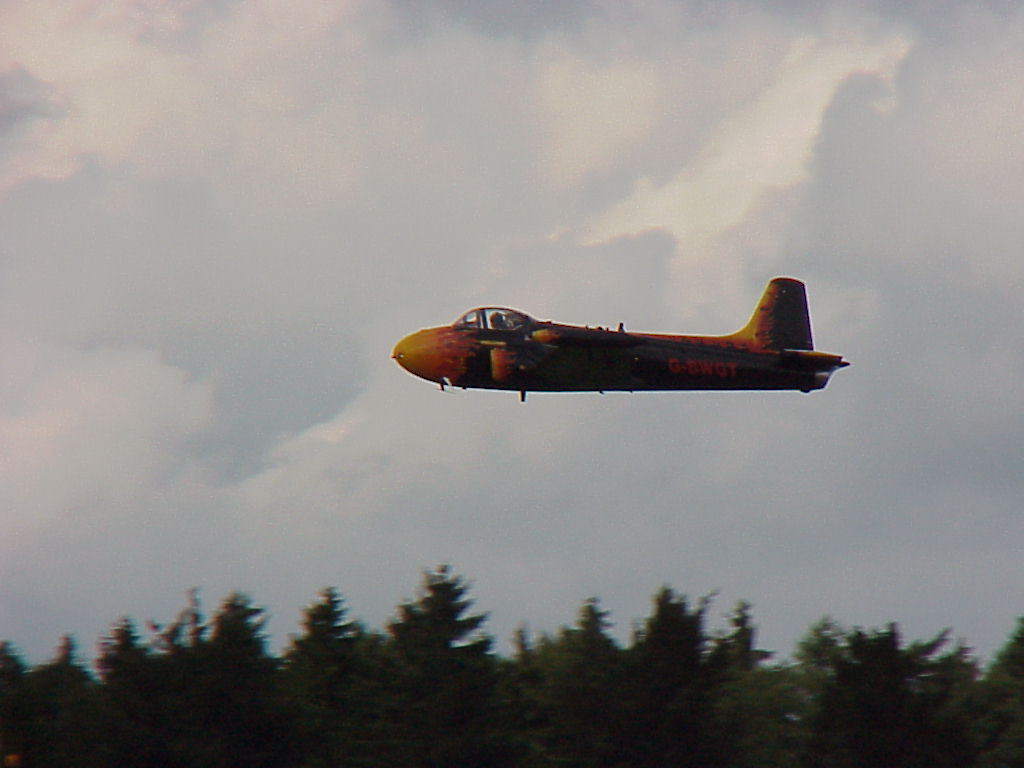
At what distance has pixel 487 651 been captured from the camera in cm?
6153

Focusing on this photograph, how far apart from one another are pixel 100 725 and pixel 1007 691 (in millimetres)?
47458

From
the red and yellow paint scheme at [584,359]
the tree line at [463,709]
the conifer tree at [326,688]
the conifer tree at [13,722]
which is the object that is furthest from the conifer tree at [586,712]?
the conifer tree at [13,722]

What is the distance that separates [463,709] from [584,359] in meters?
15.6

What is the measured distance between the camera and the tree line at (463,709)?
186 feet

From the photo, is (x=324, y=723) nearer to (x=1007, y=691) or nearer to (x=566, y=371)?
(x=566, y=371)

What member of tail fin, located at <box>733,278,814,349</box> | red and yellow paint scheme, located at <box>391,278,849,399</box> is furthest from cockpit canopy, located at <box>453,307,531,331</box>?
tail fin, located at <box>733,278,814,349</box>

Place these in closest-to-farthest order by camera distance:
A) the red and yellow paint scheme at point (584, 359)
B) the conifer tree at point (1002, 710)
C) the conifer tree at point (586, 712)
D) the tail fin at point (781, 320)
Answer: the red and yellow paint scheme at point (584, 359), the tail fin at point (781, 320), the conifer tree at point (586, 712), the conifer tree at point (1002, 710)

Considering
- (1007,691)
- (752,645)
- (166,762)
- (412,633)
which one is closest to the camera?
(166,762)

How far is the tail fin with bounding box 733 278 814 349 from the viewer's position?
54781mm

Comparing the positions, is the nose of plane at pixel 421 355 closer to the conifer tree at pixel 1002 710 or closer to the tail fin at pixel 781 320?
the tail fin at pixel 781 320

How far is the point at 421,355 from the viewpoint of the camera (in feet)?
164

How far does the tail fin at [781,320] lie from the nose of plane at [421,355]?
11470mm

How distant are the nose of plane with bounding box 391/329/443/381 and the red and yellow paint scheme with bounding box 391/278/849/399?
33mm

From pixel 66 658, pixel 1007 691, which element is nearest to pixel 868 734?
pixel 1007 691
